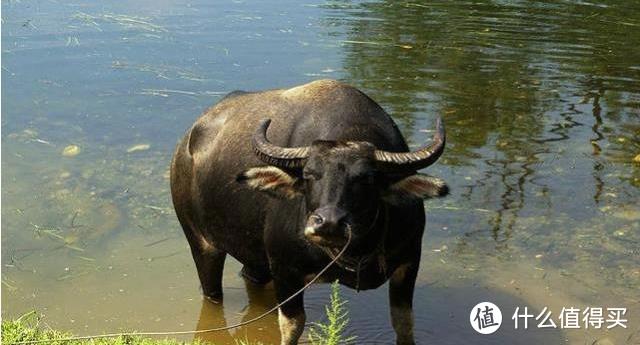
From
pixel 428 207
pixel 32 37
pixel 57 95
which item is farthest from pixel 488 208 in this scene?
pixel 32 37

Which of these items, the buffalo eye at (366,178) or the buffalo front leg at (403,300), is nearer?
the buffalo eye at (366,178)

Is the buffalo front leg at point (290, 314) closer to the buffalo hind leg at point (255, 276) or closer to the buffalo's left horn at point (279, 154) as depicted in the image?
the buffalo's left horn at point (279, 154)

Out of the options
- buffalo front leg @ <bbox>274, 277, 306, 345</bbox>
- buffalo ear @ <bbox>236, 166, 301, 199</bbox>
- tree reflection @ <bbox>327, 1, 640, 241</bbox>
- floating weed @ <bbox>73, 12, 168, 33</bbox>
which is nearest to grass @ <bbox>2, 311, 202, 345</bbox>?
buffalo front leg @ <bbox>274, 277, 306, 345</bbox>

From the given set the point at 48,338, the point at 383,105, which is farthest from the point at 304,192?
the point at 383,105

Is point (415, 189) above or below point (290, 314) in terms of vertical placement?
above

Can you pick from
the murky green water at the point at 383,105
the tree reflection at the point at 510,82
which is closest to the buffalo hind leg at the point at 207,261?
the murky green water at the point at 383,105

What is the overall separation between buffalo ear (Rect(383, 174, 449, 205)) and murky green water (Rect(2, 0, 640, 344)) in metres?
1.39

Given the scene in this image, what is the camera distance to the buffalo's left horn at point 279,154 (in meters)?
4.25

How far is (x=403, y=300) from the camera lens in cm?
491

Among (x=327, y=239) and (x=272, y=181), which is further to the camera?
(x=272, y=181)

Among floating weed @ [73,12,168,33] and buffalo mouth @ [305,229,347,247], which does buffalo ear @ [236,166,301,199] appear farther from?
floating weed @ [73,12,168,33]

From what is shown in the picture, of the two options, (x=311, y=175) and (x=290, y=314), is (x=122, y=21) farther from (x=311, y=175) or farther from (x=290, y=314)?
(x=311, y=175)

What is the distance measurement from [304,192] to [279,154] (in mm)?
213

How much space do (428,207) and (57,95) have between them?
4.39 metres
